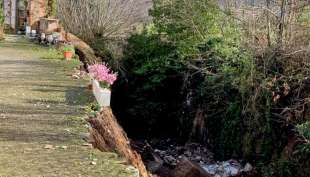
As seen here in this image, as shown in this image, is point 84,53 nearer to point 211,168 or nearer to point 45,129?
point 211,168

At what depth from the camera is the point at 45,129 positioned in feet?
20.2

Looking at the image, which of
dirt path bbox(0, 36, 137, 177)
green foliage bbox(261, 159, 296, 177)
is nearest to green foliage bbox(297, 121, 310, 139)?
green foliage bbox(261, 159, 296, 177)

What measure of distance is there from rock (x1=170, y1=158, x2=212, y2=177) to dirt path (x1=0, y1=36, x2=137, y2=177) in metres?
→ 2.41

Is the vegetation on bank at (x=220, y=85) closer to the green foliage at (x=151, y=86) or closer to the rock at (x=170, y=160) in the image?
the green foliage at (x=151, y=86)

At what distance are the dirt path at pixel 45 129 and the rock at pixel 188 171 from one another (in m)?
2.41

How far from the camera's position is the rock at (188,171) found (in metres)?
9.95

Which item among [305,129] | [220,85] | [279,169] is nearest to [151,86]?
[220,85]

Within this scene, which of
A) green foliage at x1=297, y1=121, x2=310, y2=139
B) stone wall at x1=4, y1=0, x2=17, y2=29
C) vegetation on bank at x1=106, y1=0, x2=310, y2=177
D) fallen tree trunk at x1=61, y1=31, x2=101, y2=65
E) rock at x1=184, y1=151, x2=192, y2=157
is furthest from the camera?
stone wall at x1=4, y1=0, x2=17, y2=29

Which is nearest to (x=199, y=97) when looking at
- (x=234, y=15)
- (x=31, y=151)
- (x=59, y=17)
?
(x=234, y=15)

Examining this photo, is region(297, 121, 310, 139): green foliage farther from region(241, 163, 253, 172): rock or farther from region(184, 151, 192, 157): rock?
region(184, 151, 192, 157): rock

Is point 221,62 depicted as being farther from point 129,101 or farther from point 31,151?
point 31,151

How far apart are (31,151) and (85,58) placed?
11106 mm

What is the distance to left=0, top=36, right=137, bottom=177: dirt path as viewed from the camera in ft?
15.2

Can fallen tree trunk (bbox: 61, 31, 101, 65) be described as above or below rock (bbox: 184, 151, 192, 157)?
above
